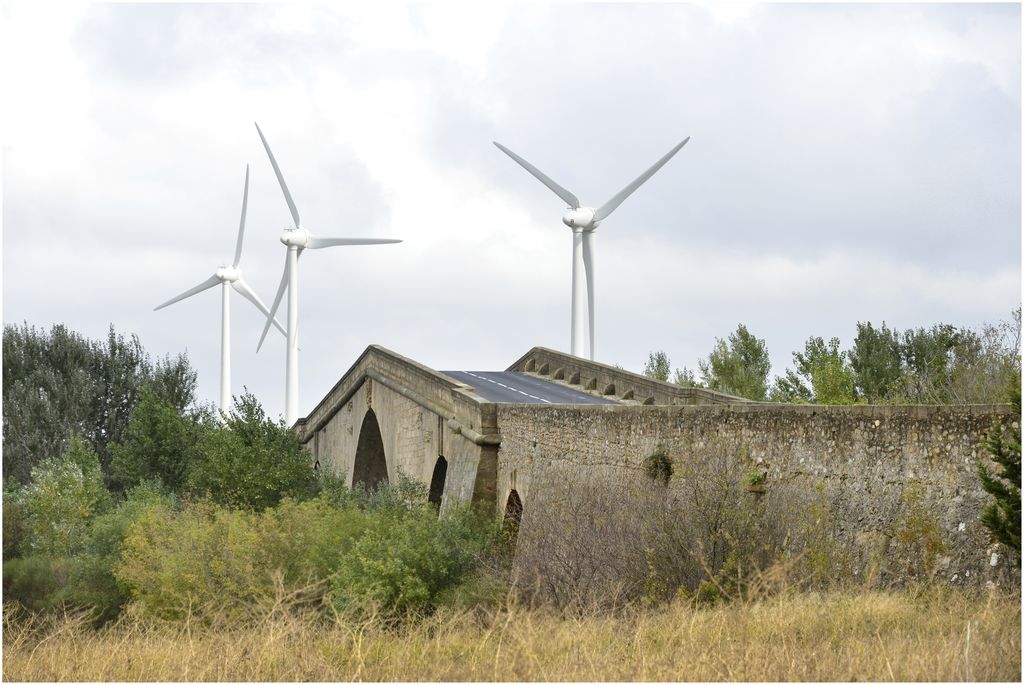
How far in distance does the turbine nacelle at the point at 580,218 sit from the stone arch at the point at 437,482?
1277 cm

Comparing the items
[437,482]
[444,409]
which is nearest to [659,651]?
[444,409]

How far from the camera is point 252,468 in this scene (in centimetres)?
3794

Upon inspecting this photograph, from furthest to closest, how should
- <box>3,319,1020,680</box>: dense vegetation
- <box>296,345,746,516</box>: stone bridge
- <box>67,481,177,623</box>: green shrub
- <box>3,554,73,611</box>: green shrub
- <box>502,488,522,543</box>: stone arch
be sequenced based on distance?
<box>3,554,73,611</box>: green shrub < <box>67,481,177,623</box>: green shrub < <box>296,345,746,516</box>: stone bridge < <box>502,488,522,543</box>: stone arch < <box>3,319,1020,680</box>: dense vegetation

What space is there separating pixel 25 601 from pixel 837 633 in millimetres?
31278

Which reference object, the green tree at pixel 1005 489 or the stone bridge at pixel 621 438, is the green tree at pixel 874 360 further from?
the green tree at pixel 1005 489

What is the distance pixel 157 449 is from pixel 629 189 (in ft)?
71.4

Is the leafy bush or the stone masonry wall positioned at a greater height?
the stone masonry wall

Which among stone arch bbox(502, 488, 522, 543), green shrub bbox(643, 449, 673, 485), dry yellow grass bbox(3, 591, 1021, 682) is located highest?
green shrub bbox(643, 449, 673, 485)

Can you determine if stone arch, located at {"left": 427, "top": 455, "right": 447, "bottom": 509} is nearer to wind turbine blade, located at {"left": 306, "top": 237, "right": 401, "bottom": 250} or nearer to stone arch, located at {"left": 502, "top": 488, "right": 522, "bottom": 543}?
stone arch, located at {"left": 502, "top": 488, "right": 522, "bottom": 543}

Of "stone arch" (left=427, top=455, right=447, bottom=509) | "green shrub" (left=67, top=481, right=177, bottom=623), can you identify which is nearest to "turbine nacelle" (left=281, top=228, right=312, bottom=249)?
"green shrub" (left=67, top=481, right=177, bottom=623)

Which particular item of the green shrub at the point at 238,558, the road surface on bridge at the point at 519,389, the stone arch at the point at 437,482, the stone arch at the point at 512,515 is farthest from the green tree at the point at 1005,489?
the stone arch at the point at 437,482

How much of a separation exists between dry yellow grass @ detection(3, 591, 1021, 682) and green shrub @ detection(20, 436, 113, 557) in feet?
105

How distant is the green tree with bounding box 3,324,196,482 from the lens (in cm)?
5569

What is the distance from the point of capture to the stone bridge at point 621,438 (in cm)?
1355
